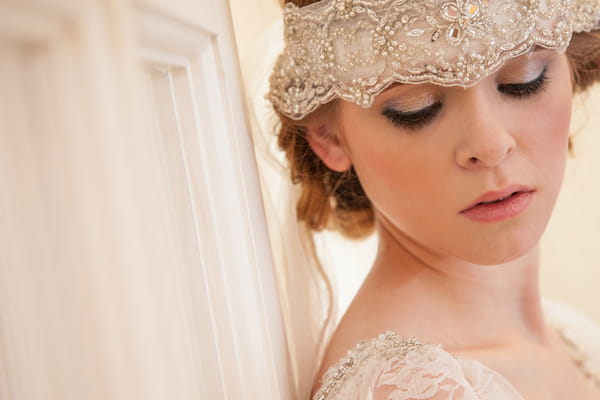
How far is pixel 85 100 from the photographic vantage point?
1.38ft

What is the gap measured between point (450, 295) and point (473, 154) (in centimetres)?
27

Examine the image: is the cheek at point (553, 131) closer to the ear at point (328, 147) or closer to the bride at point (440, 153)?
the bride at point (440, 153)

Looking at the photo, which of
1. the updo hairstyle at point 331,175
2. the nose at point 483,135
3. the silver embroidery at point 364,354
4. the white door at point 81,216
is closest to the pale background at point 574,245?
the updo hairstyle at point 331,175

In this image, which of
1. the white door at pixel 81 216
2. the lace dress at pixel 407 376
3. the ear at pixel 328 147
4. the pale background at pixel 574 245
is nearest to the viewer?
the white door at pixel 81 216

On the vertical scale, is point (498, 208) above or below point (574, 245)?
above

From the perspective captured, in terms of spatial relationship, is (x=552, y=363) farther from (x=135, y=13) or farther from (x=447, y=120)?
(x=135, y=13)

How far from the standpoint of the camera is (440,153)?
85cm

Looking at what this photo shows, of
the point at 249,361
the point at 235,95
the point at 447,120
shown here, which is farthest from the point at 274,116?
the point at 249,361

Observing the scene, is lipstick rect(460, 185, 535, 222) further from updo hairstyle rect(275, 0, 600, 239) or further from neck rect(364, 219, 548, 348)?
updo hairstyle rect(275, 0, 600, 239)

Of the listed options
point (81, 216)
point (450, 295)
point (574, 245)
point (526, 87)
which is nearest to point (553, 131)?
point (526, 87)

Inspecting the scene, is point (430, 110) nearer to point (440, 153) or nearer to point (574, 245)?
point (440, 153)

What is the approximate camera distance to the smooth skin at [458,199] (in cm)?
84

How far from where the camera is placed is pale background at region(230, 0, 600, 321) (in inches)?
55.2

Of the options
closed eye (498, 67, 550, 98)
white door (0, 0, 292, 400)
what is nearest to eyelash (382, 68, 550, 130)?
closed eye (498, 67, 550, 98)
